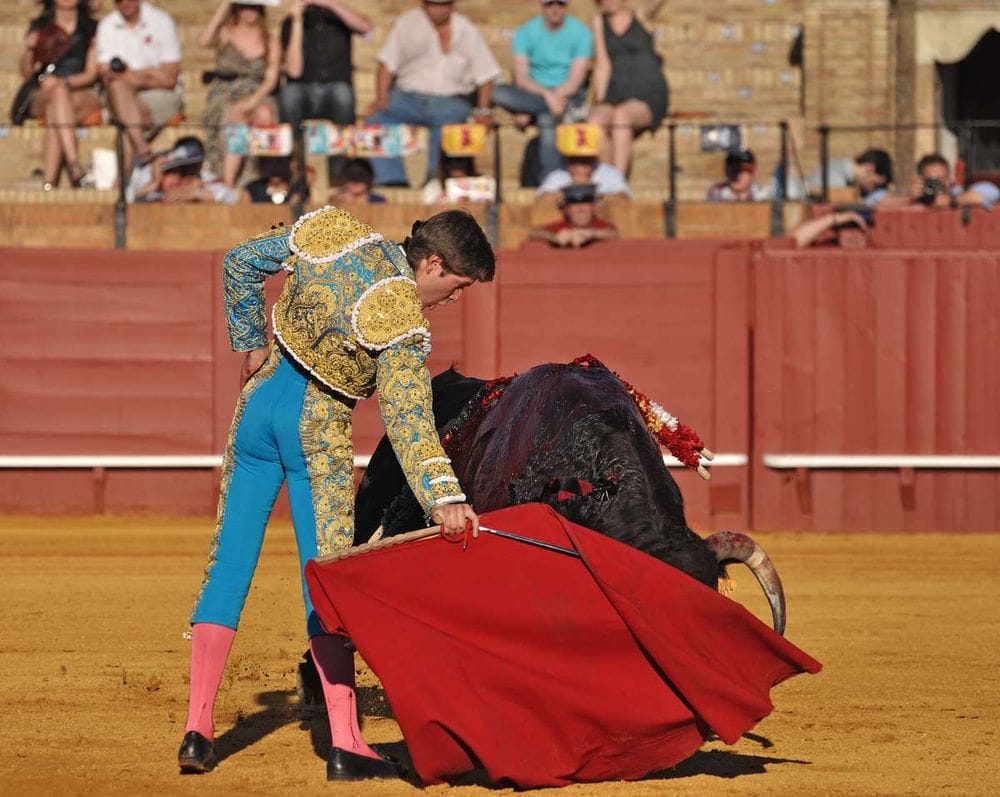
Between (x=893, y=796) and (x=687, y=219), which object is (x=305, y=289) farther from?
(x=687, y=219)

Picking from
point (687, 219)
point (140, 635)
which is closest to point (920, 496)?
point (687, 219)

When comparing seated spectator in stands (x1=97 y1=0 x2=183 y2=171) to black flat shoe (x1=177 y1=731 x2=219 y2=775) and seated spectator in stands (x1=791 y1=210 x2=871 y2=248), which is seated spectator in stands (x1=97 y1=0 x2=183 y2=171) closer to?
seated spectator in stands (x1=791 y1=210 x2=871 y2=248)

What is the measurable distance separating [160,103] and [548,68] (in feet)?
7.69

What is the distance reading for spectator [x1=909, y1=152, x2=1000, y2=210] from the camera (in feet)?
34.2

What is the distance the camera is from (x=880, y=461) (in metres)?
9.42

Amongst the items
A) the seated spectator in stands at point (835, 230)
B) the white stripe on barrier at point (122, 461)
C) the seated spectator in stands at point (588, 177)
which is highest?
the seated spectator in stands at point (588, 177)

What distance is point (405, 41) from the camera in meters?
10.7

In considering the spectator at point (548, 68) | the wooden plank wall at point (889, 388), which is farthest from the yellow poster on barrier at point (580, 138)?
the wooden plank wall at point (889, 388)

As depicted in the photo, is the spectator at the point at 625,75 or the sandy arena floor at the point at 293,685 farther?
the spectator at the point at 625,75

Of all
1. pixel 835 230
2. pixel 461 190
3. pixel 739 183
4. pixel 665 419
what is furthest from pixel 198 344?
pixel 665 419

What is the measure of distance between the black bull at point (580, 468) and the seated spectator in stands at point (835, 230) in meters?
5.22

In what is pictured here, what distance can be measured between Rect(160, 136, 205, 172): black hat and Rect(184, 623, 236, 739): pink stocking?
6.63 metres

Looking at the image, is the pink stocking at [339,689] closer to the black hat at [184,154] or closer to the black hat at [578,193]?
the black hat at [578,193]

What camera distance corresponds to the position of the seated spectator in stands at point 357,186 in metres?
10.2
